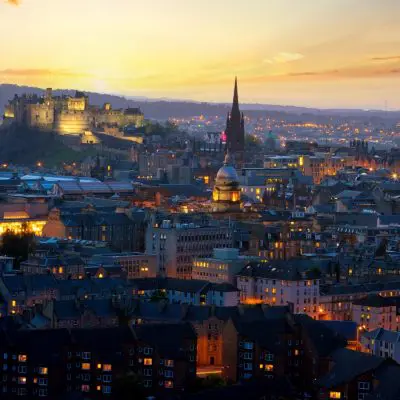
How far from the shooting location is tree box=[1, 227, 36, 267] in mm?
74688

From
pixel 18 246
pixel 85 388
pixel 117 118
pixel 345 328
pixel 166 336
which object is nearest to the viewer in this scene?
pixel 85 388

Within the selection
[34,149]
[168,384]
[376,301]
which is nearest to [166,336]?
[168,384]

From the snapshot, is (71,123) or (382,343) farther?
(71,123)

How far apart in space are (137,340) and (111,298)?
7.70 metres

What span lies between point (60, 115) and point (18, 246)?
81.7 m

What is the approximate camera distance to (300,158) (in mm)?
140000

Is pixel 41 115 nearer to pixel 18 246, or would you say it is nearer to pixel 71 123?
pixel 71 123

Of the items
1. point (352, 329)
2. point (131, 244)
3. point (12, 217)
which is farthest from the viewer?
point (12, 217)

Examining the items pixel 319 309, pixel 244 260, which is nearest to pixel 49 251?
pixel 244 260

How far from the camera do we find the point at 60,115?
15812 centimetres

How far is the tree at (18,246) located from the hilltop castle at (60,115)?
7627 centimetres

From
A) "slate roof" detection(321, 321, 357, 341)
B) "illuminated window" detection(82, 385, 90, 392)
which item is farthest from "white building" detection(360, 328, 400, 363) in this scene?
"illuminated window" detection(82, 385, 90, 392)

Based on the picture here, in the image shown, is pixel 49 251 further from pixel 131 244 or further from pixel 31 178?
pixel 31 178

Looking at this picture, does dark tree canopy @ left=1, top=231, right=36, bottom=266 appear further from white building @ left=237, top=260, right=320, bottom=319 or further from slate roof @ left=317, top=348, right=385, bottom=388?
slate roof @ left=317, top=348, right=385, bottom=388
